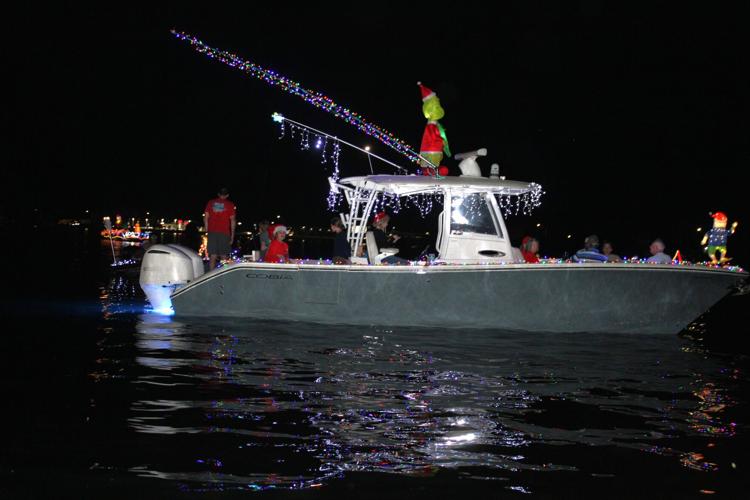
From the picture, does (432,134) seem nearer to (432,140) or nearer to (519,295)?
(432,140)

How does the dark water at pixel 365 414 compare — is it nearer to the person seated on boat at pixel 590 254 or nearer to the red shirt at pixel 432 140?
the person seated on boat at pixel 590 254

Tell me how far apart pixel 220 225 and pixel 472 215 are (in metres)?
5.03

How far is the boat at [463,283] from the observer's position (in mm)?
13117

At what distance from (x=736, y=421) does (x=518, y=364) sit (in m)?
3.26

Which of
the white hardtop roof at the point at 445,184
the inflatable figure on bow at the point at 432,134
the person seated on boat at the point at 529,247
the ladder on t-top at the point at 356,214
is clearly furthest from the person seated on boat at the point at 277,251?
the person seated on boat at the point at 529,247

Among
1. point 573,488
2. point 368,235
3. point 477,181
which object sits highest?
point 477,181

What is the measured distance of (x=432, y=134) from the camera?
14.8 m

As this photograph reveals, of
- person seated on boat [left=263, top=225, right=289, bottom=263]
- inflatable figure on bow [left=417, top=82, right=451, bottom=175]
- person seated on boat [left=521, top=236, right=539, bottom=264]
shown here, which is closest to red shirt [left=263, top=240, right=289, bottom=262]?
person seated on boat [left=263, top=225, right=289, bottom=263]

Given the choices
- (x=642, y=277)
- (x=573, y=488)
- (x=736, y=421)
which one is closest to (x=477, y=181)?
(x=642, y=277)

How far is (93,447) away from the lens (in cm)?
631

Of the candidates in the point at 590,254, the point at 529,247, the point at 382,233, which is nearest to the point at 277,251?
the point at 382,233

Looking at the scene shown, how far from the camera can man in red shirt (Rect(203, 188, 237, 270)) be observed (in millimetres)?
16031

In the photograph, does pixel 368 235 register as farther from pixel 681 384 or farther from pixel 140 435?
pixel 140 435

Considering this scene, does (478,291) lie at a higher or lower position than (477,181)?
lower
